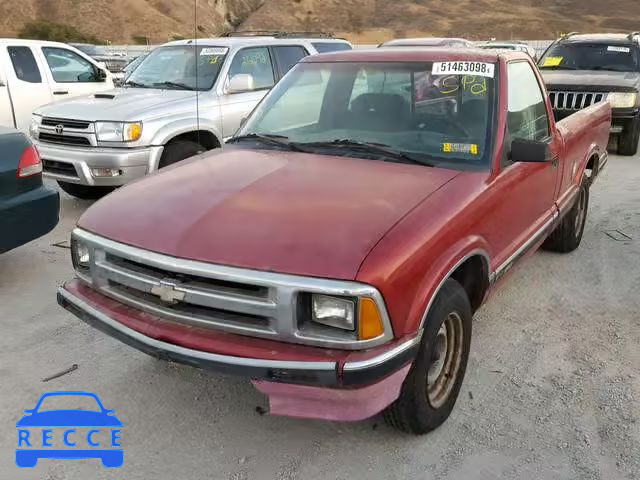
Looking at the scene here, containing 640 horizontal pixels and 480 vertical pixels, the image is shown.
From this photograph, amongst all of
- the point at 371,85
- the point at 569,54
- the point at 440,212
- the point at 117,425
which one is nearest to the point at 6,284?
the point at 117,425

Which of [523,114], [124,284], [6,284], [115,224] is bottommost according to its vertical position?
[6,284]

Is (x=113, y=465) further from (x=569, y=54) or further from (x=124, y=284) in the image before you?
(x=569, y=54)

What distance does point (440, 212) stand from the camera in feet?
9.27

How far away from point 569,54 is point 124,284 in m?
10.6

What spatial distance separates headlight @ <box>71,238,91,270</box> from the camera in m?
3.04

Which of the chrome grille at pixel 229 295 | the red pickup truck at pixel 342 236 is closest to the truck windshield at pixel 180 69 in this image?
Result: the red pickup truck at pixel 342 236

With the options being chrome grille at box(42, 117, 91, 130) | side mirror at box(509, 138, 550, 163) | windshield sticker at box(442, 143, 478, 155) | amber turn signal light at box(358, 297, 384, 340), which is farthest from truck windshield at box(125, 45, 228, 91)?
amber turn signal light at box(358, 297, 384, 340)

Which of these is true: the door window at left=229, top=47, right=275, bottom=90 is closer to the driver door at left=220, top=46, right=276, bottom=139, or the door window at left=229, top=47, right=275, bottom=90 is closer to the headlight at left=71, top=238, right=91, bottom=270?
the driver door at left=220, top=46, right=276, bottom=139

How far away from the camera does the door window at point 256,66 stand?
737cm

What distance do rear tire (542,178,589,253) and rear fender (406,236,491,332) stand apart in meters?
2.50

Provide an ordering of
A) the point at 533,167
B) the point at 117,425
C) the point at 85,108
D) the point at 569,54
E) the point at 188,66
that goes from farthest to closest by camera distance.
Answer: the point at 569,54 < the point at 188,66 < the point at 85,108 < the point at 533,167 < the point at 117,425

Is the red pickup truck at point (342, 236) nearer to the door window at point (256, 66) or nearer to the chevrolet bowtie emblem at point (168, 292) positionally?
the chevrolet bowtie emblem at point (168, 292)

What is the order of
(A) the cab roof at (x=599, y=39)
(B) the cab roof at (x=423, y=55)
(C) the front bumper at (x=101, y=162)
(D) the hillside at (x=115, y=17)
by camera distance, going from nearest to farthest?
1. (B) the cab roof at (x=423, y=55)
2. (C) the front bumper at (x=101, y=162)
3. (A) the cab roof at (x=599, y=39)
4. (D) the hillside at (x=115, y=17)

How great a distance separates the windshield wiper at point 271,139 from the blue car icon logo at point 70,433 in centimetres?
177
